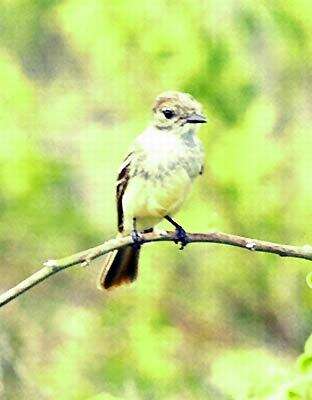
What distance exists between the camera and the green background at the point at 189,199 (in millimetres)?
6477

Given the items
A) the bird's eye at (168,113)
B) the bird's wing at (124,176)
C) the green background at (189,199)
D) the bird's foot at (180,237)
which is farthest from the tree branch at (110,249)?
the green background at (189,199)

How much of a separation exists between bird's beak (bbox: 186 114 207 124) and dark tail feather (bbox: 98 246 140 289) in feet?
2.17

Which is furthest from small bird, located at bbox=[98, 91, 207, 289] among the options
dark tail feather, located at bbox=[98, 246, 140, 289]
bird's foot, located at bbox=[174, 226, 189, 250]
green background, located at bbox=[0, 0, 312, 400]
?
green background, located at bbox=[0, 0, 312, 400]

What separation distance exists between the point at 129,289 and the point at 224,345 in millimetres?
779

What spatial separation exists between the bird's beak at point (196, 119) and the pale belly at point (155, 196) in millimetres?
191

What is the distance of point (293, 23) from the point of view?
641 cm

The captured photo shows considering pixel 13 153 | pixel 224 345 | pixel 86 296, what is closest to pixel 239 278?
pixel 224 345

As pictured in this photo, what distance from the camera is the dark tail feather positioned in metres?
4.74

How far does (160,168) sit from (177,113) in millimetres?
224

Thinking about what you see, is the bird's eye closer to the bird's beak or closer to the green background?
the bird's beak

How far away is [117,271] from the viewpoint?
479cm

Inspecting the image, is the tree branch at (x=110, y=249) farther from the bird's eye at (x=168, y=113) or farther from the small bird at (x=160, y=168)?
the bird's eye at (x=168, y=113)

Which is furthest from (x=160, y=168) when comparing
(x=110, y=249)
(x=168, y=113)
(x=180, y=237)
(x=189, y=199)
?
(x=189, y=199)

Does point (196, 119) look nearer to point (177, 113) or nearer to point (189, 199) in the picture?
point (177, 113)
